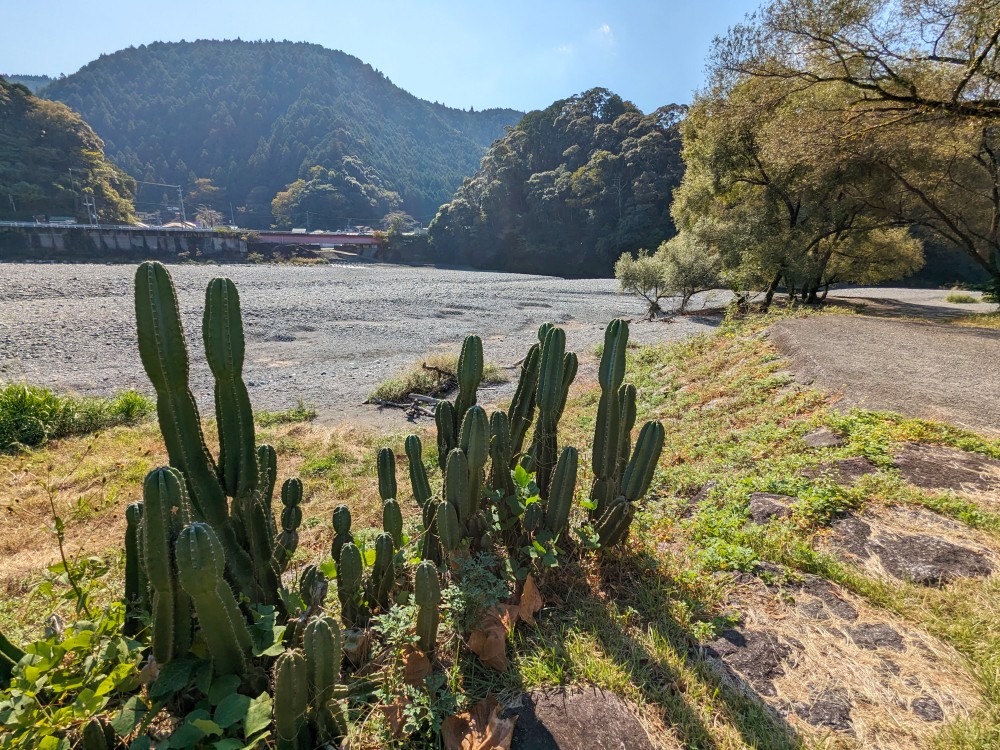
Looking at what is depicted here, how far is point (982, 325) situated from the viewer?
10.9 m

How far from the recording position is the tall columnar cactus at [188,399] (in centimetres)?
190

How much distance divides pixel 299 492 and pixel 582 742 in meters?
2.02

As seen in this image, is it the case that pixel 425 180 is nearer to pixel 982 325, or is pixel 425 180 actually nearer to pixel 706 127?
pixel 706 127

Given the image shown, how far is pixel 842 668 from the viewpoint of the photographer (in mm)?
2002

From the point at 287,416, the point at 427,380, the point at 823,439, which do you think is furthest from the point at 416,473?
the point at 427,380

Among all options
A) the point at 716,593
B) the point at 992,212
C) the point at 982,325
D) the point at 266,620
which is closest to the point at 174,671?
the point at 266,620

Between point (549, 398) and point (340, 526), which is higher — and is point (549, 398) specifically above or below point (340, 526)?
above

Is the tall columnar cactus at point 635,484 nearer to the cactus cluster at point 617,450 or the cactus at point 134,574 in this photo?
the cactus cluster at point 617,450

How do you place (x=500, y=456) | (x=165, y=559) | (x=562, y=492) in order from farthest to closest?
(x=500, y=456) < (x=562, y=492) < (x=165, y=559)

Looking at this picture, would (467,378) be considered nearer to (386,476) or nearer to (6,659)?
(386,476)

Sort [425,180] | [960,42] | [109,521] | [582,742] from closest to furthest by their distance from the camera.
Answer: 1. [582,742]
2. [109,521]
3. [960,42]
4. [425,180]

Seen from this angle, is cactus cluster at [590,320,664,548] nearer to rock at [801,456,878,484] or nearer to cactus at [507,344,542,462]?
cactus at [507,344,542,462]

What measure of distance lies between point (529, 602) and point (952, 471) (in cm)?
348

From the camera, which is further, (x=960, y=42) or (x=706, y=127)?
(x=706, y=127)
